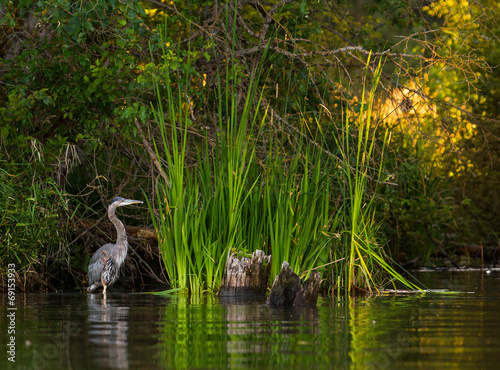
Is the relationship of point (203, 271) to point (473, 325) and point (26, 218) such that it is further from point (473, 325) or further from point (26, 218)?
point (473, 325)

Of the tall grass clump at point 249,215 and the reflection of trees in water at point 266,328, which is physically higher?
the tall grass clump at point 249,215

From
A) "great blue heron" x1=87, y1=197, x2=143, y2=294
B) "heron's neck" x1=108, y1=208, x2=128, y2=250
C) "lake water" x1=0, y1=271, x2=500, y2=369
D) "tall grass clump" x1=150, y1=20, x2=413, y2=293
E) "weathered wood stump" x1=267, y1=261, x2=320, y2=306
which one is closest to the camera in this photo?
"lake water" x1=0, y1=271, x2=500, y2=369

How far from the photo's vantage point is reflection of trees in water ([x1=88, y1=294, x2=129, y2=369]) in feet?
14.1

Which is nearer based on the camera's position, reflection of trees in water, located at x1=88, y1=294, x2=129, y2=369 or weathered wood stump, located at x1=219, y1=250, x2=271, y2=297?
reflection of trees in water, located at x1=88, y1=294, x2=129, y2=369

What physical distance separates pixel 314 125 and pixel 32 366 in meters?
6.28

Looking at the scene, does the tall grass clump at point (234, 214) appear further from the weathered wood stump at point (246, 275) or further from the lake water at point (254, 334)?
the lake water at point (254, 334)

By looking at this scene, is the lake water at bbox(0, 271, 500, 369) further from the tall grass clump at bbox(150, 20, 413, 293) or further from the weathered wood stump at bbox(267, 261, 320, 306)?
the tall grass clump at bbox(150, 20, 413, 293)

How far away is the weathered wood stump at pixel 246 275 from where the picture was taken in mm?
7703

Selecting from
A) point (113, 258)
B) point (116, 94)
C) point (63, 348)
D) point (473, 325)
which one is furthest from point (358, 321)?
→ point (116, 94)

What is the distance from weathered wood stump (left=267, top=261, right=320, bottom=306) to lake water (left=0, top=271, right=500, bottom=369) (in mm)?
148

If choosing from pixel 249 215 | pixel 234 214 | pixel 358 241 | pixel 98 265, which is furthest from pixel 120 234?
pixel 358 241

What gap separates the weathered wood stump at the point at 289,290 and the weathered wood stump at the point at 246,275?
696 mm


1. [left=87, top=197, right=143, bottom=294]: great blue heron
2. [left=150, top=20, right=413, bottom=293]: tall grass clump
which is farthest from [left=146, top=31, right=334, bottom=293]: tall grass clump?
[left=87, top=197, right=143, bottom=294]: great blue heron

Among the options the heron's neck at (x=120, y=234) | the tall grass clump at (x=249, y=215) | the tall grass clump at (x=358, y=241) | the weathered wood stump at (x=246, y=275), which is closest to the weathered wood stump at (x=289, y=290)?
the tall grass clump at (x=249, y=215)
